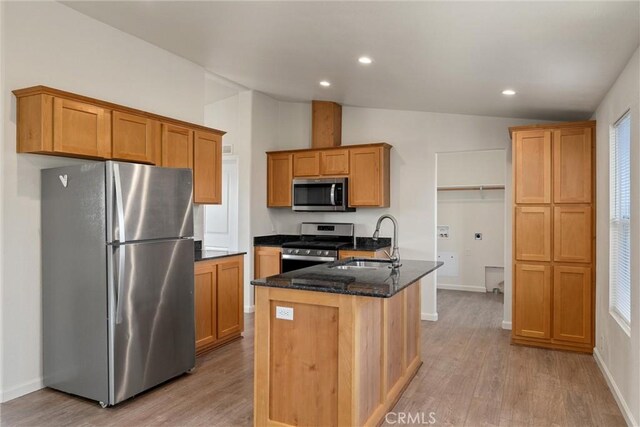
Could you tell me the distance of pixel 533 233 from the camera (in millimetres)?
4242

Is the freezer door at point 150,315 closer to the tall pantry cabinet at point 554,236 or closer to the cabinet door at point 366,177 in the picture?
the cabinet door at point 366,177

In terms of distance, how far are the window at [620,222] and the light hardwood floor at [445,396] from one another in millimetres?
664

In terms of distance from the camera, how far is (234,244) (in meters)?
5.84

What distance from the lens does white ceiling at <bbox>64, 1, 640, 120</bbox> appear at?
237 cm

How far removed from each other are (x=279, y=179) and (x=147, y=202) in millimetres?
2970

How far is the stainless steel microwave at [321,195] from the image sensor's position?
546 centimetres

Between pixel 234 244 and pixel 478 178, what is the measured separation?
4.11 m

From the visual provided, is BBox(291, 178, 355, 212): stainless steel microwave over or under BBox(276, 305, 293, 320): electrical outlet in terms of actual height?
over

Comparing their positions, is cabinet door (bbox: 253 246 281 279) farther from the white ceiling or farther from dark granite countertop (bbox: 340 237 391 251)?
the white ceiling

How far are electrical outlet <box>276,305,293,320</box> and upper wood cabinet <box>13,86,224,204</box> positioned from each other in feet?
6.45

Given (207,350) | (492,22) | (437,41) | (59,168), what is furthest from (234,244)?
(492,22)

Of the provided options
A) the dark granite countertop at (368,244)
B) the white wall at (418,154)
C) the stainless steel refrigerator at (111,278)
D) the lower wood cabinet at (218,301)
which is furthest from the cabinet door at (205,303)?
the white wall at (418,154)

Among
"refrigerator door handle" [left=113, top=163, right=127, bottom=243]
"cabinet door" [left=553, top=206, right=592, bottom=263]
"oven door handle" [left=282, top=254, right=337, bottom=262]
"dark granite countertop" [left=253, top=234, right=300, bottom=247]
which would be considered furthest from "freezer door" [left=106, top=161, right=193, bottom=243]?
"cabinet door" [left=553, top=206, right=592, bottom=263]

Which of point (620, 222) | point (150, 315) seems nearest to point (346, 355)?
point (150, 315)
